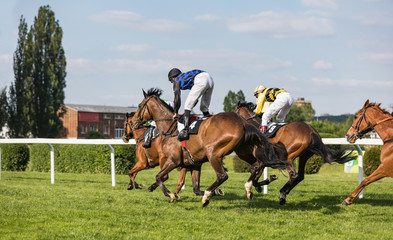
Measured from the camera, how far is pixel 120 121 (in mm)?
73750

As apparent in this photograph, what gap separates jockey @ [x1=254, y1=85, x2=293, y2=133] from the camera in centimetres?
837

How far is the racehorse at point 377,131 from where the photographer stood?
713 cm

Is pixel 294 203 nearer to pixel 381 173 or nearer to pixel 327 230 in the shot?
pixel 381 173

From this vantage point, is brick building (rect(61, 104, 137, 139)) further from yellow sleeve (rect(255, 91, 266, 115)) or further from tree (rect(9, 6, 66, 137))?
yellow sleeve (rect(255, 91, 266, 115))

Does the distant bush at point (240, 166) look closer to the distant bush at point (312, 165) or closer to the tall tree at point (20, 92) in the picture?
the distant bush at point (312, 165)


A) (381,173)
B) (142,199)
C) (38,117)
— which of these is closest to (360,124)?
(381,173)

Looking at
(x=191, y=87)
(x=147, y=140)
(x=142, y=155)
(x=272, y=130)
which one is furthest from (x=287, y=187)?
(x=142, y=155)

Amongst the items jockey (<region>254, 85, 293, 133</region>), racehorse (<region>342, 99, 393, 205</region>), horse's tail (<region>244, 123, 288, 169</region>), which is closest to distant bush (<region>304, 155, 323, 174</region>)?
jockey (<region>254, 85, 293, 133</region>)

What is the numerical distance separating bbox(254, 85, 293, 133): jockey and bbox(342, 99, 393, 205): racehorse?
51.3 inches

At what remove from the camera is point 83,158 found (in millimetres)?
17172

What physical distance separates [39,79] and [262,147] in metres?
38.8

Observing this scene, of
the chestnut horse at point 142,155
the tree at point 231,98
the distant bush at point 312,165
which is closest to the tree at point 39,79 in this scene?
the tree at point 231,98

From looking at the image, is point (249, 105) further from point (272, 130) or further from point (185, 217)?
point (185, 217)

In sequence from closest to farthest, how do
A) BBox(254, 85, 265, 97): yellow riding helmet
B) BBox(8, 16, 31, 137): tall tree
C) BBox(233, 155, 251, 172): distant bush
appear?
BBox(254, 85, 265, 97): yellow riding helmet, BBox(233, 155, 251, 172): distant bush, BBox(8, 16, 31, 137): tall tree
